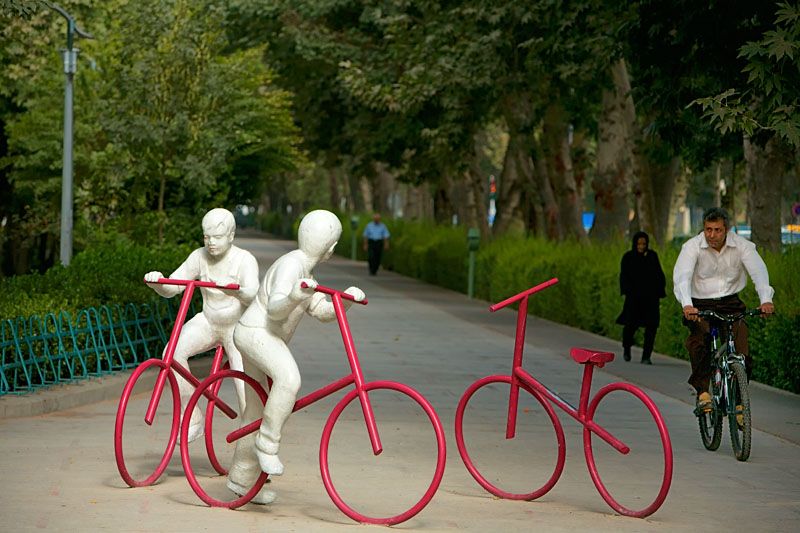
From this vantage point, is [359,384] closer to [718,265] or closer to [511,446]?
[511,446]

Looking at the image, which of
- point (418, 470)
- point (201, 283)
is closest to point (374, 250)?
point (418, 470)

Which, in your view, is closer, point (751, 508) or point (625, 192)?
point (751, 508)

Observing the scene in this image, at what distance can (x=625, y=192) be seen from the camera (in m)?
26.0

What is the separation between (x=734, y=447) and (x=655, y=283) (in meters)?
7.11

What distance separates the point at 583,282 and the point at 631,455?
40.7 ft

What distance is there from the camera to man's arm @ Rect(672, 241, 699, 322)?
32.2ft

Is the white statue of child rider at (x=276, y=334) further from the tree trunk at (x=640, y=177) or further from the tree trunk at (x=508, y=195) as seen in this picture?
the tree trunk at (x=508, y=195)

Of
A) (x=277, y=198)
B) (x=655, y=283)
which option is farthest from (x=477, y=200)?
(x=277, y=198)

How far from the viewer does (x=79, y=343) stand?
12.6m

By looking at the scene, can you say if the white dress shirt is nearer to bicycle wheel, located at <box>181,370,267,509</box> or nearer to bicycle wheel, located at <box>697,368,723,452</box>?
bicycle wheel, located at <box>697,368,723,452</box>

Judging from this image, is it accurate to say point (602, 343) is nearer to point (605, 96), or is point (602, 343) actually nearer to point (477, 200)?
point (605, 96)

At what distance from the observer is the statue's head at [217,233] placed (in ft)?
28.5

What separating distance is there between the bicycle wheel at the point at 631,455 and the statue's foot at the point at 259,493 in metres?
1.74

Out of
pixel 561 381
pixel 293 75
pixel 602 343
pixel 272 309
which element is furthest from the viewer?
pixel 293 75
